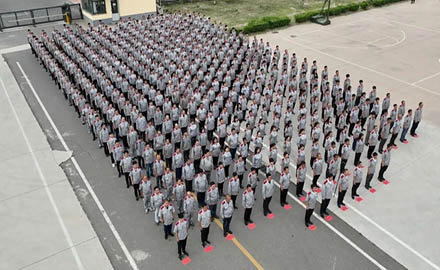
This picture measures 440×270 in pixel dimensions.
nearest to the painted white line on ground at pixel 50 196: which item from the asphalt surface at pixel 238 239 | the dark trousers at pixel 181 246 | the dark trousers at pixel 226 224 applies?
the asphalt surface at pixel 238 239

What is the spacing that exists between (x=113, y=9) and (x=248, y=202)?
78.3 ft

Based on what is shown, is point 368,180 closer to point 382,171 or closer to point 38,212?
point 382,171

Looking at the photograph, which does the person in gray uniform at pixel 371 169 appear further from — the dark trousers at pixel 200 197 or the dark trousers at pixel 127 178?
the dark trousers at pixel 127 178

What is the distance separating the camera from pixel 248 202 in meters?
10.7

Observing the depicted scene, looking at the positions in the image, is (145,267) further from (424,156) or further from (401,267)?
(424,156)

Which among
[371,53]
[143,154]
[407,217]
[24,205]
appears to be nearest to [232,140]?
[143,154]

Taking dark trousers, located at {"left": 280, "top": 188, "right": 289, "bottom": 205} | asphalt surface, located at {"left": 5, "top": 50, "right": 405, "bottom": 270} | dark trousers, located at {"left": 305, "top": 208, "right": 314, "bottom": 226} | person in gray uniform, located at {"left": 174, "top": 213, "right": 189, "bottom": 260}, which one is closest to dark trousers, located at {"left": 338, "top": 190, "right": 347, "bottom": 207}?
asphalt surface, located at {"left": 5, "top": 50, "right": 405, "bottom": 270}

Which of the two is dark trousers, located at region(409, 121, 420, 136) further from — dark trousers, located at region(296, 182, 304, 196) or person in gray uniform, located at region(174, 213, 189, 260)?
person in gray uniform, located at region(174, 213, 189, 260)

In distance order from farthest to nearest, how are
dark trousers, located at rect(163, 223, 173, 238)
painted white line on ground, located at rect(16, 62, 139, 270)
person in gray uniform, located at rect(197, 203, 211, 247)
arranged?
1. dark trousers, located at rect(163, 223, 173, 238)
2. painted white line on ground, located at rect(16, 62, 139, 270)
3. person in gray uniform, located at rect(197, 203, 211, 247)

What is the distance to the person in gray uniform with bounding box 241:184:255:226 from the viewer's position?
1058 centimetres

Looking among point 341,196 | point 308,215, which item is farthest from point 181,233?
point 341,196

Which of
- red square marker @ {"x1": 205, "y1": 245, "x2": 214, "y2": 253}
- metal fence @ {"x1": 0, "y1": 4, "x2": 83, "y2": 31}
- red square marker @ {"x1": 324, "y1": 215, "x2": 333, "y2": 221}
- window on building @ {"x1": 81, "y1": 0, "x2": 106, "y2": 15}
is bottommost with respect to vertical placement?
red square marker @ {"x1": 205, "y1": 245, "x2": 214, "y2": 253}

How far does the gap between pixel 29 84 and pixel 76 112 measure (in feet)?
15.8

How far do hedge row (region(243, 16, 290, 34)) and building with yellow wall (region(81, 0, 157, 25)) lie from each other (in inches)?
325
